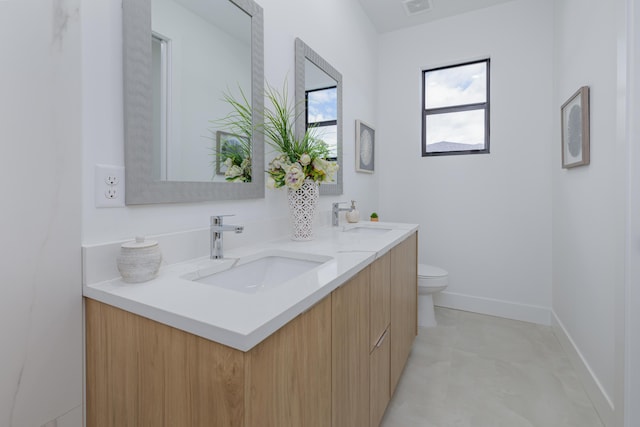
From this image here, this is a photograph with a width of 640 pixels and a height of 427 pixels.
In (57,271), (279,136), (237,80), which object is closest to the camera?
(57,271)

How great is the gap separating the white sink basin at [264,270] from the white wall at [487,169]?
2080 millimetres

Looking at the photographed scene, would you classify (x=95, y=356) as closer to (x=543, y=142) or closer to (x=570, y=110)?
(x=570, y=110)

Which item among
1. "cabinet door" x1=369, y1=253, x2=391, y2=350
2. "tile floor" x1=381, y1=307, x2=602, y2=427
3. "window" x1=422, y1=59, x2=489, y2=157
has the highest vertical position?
"window" x1=422, y1=59, x2=489, y2=157

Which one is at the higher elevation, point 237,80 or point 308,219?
point 237,80

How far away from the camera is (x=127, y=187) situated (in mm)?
893

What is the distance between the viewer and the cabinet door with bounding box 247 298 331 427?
1.87 ft

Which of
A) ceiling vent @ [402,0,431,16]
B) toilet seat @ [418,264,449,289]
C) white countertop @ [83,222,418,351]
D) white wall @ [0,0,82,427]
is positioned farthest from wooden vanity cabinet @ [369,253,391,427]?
ceiling vent @ [402,0,431,16]

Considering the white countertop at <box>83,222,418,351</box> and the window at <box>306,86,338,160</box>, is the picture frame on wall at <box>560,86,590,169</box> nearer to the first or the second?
the window at <box>306,86,338,160</box>

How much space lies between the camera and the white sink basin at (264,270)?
104cm

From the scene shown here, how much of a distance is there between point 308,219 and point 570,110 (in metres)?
1.86

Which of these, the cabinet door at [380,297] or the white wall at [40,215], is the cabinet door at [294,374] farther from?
the white wall at [40,215]

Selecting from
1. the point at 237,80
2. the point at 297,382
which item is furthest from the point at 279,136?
the point at 297,382

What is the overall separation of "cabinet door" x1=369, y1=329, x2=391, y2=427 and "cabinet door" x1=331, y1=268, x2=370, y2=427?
73 millimetres

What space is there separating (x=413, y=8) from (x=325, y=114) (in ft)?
A: 4.86
